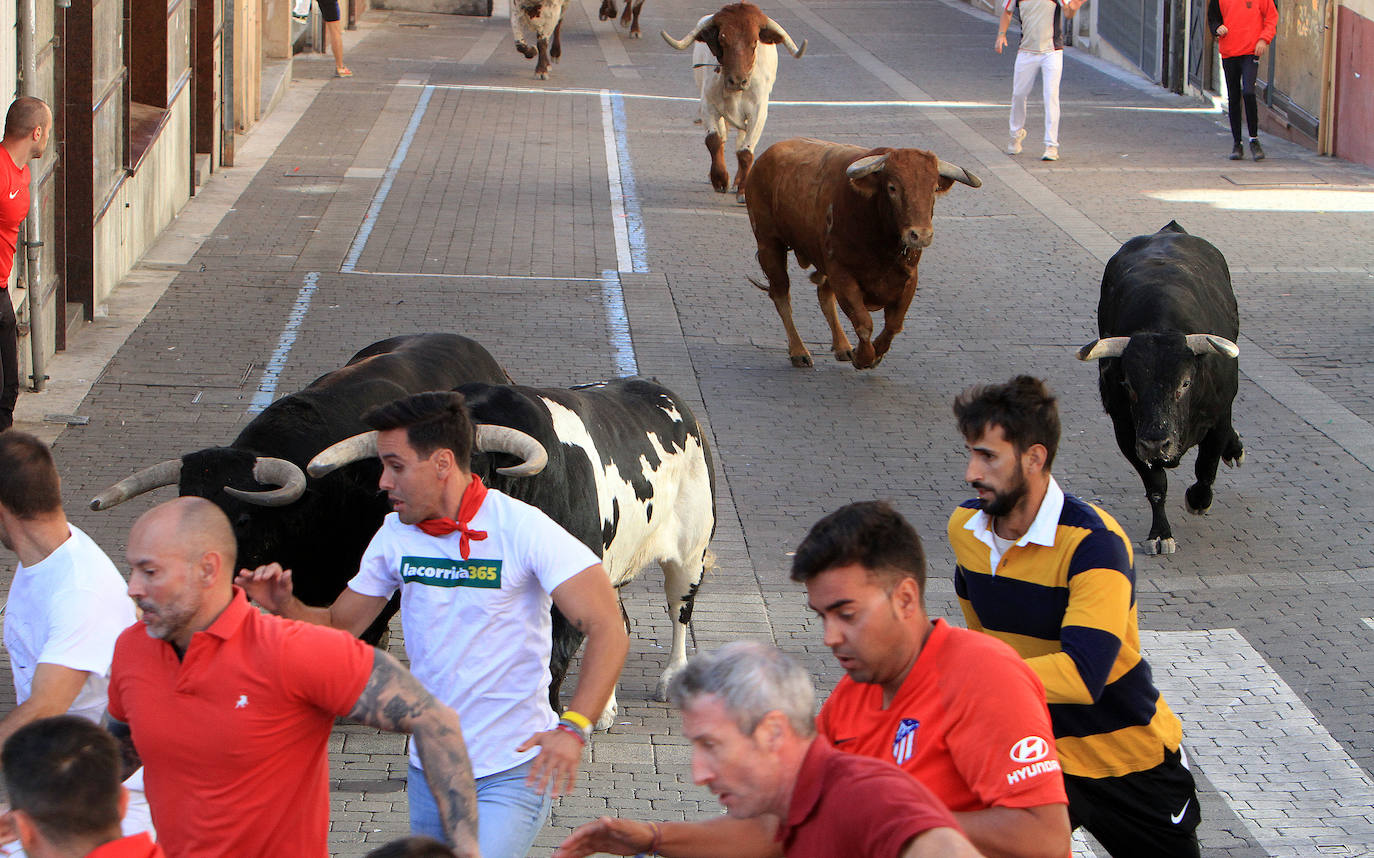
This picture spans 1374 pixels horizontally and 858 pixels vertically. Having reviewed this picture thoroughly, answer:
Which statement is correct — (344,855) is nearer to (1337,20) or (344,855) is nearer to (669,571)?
(669,571)

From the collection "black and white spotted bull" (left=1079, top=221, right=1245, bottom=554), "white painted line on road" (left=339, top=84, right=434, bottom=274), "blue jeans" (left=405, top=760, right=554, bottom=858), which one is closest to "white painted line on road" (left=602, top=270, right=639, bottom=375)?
"white painted line on road" (left=339, top=84, right=434, bottom=274)

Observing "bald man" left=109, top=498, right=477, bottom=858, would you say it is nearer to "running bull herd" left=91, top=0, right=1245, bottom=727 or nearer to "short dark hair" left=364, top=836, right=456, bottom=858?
"short dark hair" left=364, top=836, right=456, bottom=858

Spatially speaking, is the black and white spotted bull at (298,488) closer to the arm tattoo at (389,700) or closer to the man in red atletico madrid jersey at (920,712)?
the arm tattoo at (389,700)

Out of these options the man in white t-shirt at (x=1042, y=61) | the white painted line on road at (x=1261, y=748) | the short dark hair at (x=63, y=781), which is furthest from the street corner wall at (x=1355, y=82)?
the short dark hair at (x=63, y=781)

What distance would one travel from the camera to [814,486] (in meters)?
9.95

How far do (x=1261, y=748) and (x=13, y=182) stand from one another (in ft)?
23.4

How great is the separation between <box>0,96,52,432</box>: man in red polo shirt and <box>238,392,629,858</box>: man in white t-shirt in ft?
17.9

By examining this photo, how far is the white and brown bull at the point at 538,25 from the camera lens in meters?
26.5

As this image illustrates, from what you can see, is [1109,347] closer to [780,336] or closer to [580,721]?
[780,336]

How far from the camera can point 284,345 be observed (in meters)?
12.5

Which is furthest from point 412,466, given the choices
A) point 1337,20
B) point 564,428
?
point 1337,20

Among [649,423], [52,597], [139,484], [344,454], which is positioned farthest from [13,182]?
[52,597]

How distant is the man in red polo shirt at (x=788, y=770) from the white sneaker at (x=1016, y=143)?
19.0 m

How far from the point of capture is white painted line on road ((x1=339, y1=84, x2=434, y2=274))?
15531mm
